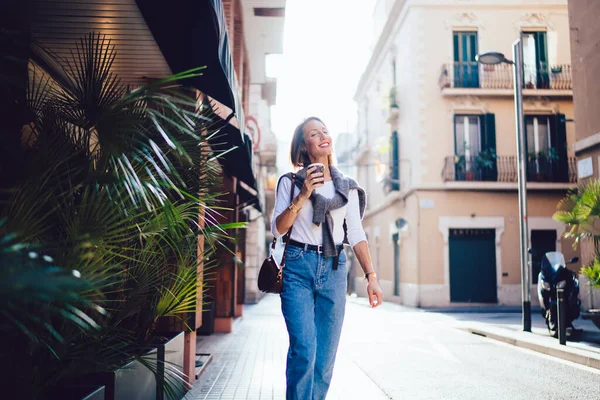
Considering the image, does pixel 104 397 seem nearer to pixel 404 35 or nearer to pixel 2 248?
pixel 2 248

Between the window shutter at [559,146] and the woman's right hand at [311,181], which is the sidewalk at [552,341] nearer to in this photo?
the woman's right hand at [311,181]

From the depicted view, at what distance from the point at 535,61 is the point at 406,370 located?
Result: 19.0 m

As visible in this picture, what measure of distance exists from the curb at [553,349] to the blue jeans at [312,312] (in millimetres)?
5111

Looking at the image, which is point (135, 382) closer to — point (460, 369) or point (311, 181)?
point (311, 181)

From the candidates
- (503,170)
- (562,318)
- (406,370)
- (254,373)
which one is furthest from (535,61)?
(254,373)

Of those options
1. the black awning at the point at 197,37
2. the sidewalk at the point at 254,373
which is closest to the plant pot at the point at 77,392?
the sidewalk at the point at 254,373

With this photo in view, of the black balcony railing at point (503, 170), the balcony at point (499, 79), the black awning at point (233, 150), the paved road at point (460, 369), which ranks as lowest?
the paved road at point (460, 369)

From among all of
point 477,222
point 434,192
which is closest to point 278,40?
point 434,192

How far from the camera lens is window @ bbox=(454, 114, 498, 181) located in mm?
21516

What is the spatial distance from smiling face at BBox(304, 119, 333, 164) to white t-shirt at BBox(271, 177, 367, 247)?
0.62 ft

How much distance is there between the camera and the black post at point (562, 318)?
8.47 metres

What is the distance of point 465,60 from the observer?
2245cm

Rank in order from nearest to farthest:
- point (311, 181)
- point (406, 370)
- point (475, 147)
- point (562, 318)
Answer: point (311, 181) < point (406, 370) < point (562, 318) < point (475, 147)

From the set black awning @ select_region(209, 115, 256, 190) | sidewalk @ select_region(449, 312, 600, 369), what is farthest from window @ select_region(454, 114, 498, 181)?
black awning @ select_region(209, 115, 256, 190)
